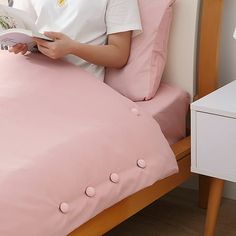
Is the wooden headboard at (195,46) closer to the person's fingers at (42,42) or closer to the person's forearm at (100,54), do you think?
the person's forearm at (100,54)

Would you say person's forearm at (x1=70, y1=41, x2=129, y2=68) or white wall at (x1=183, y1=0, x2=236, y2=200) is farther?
white wall at (x1=183, y1=0, x2=236, y2=200)

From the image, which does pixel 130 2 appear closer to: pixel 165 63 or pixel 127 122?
pixel 165 63

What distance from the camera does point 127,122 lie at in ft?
4.76

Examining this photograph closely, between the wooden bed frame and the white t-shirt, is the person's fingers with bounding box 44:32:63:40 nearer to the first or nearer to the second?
the white t-shirt

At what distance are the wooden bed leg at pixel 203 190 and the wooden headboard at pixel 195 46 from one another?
1.02 ft

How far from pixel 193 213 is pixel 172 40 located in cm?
62

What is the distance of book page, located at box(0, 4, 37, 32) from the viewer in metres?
1.54

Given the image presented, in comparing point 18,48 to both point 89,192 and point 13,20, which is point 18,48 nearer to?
point 13,20

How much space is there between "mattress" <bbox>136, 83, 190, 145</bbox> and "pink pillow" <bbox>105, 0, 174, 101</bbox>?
0.13 feet

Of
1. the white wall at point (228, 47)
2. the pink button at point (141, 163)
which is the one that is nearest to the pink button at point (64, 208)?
the pink button at point (141, 163)

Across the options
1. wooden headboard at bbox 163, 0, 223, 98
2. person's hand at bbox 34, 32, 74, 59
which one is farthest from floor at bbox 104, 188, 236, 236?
person's hand at bbox 34, 32, 74, 59

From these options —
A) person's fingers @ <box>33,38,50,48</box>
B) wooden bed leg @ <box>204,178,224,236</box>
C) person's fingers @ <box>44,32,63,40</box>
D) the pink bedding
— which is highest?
person's fingers @ <box>44,32,63,40</box>

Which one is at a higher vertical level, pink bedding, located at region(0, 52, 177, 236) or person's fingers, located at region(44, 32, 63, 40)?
person's fingers, located at region(44, 32, 63, 40)

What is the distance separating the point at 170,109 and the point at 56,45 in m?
0.41
